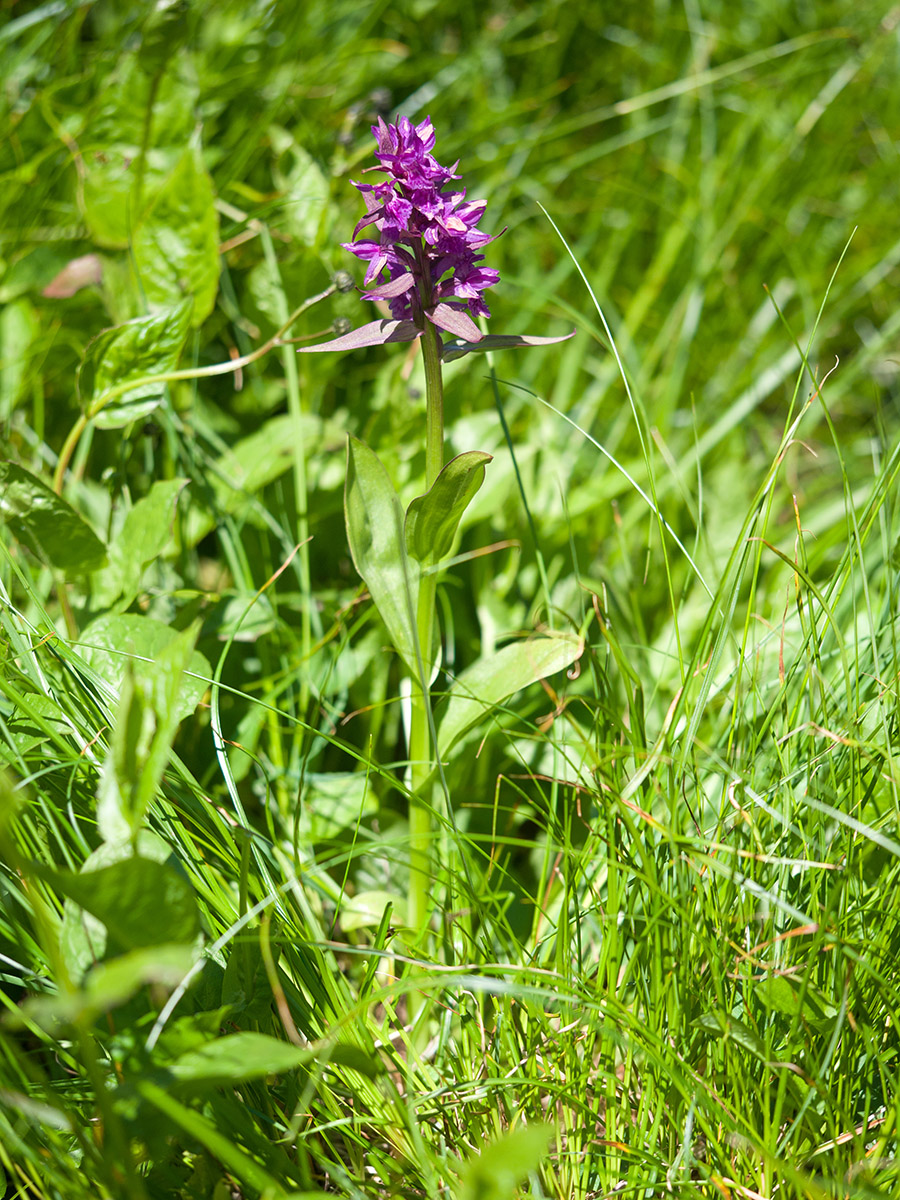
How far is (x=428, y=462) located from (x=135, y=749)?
1.76ft

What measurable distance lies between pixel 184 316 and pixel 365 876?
0.94m

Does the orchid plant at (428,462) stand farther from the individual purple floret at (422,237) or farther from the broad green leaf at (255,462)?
the broad green leaf at (255,462)

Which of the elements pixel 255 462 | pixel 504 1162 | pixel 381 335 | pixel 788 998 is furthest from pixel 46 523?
pixel 788 998

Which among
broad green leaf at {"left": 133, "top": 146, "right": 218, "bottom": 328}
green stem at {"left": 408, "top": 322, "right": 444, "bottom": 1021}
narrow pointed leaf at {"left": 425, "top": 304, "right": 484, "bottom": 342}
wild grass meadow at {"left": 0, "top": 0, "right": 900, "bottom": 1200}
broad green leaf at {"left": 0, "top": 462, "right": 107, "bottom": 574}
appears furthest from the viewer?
broad green leaf at {"left": 133, "top": 146, "right": 218, "bottom": 328}

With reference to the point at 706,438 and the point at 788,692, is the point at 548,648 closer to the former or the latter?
the point at 788,692

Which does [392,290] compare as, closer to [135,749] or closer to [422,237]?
[422,237]

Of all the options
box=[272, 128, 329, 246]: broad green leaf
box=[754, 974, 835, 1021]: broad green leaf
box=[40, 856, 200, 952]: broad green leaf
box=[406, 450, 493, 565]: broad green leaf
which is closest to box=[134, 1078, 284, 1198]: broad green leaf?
box=[40, 856, 200, 952]: broad green leaf

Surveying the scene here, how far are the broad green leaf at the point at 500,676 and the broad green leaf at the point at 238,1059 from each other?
476mm

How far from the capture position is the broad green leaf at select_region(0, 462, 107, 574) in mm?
1286

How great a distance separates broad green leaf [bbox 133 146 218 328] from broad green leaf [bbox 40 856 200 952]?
1.14 m

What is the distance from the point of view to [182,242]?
164 cm

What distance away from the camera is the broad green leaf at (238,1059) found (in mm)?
744

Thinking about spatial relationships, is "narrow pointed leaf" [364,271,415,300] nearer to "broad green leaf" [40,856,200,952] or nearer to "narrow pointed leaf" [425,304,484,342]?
"narrow pointed leaf" [425,304,484,342]

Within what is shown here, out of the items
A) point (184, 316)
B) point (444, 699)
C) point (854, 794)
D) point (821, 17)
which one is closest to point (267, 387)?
point (184, 316)
